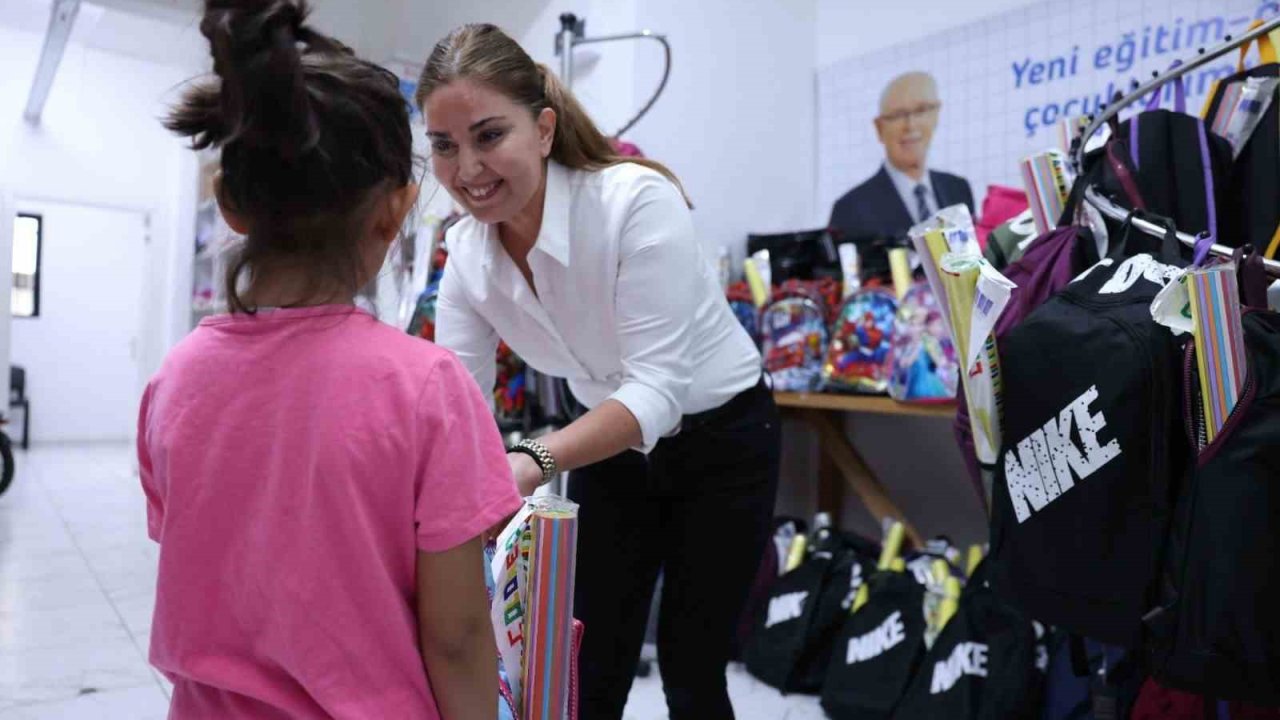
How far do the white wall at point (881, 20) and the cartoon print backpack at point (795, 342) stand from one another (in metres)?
0.95

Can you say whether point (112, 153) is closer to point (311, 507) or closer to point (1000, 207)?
point (1000, 207)

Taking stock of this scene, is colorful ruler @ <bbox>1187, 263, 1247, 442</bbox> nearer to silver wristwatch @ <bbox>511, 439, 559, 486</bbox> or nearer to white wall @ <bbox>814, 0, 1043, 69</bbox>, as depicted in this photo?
silver wristwatch @ <bbox>511, 439, 559, 486</bbox>

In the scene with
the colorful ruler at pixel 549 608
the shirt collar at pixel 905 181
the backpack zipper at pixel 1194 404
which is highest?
the shirt collar at pixel 905 181

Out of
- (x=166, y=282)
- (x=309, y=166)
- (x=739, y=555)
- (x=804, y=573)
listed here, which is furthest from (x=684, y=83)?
(x=166, y=282)

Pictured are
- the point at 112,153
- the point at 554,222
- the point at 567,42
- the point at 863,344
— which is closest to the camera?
the point at 554,222

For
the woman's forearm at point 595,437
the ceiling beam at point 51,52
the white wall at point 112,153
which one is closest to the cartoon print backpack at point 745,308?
the woman's forearm at point 595,437

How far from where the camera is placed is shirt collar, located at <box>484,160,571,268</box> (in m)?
1.13

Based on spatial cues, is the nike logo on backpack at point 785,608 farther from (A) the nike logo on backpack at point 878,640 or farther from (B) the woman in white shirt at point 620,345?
(B) the woman in white shirt at point 620,345

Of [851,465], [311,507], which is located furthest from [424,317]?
[311,507]

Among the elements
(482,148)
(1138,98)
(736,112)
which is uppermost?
(736,112)

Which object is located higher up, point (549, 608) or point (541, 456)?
point (541, 456)

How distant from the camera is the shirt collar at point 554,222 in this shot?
→ 44.7 inches

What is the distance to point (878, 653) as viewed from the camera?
1.95 meters

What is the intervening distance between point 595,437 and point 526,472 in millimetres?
116
